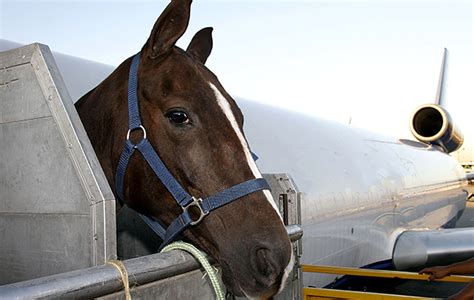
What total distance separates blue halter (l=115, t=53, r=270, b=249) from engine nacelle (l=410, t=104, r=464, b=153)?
12839 millimetres

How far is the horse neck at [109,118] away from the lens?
1882 mm

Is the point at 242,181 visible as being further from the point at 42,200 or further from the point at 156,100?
the point at 42,200

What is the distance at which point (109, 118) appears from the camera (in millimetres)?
1961

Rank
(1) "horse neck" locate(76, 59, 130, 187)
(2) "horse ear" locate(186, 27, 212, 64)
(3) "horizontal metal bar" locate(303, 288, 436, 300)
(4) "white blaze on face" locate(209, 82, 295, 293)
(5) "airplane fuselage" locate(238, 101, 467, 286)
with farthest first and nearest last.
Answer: (5) "airplane fuselage" locate(238, 101, 467, 286) < (3) "horizontal metal bar" locate(303, 288, 436, 300) < (2) "horse ear" locate(186, 27, 212, 64) < (1) "horse neck" locate(76, 59, 130, 187) < (4) "white blaze on face" locate(209, 82, 295, 293)

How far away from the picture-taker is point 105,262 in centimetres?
142

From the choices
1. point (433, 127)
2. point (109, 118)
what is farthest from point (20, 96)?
point (433, 127)

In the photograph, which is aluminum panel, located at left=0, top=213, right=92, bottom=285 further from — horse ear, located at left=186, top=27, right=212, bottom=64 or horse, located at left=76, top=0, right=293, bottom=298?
horse ear, located at left=186, top=27, right=212, bottom=64

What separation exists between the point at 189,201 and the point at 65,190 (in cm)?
41

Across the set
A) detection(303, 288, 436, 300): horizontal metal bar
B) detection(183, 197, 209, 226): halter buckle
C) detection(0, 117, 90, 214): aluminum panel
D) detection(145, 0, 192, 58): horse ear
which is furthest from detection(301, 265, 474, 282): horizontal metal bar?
detection(0, 117, 90, 214): aluminum panel

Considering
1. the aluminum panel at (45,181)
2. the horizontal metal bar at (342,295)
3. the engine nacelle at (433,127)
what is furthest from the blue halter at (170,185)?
the engine nacelle at (433,127)

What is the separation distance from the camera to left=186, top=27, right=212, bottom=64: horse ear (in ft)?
7.72

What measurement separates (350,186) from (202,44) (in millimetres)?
4517

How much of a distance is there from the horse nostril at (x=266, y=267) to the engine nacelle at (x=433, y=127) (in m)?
12.9

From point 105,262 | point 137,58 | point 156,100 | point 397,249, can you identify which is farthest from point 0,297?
point 397,249
